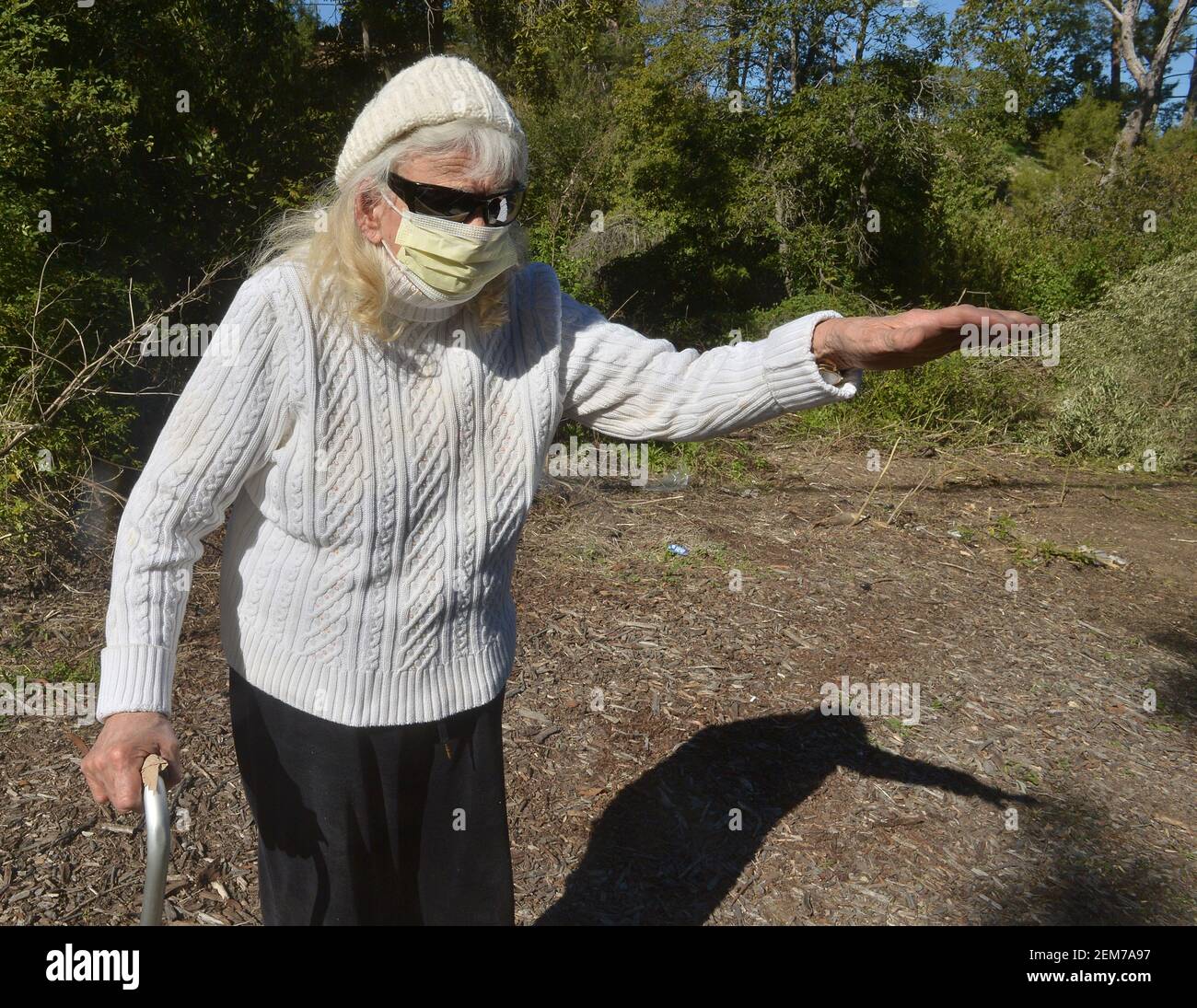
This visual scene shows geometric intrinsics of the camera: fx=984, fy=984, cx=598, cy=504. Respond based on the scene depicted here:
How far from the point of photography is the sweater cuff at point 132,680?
4.94ft

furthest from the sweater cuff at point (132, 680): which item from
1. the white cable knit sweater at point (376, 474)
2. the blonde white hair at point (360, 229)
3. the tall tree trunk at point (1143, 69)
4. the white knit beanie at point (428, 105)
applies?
the tall tree trunk at point (1143, 69)

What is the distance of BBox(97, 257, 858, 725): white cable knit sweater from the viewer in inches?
60.4

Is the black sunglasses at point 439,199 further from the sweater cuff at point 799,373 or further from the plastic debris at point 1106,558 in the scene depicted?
the plastic debris at point 1106,558

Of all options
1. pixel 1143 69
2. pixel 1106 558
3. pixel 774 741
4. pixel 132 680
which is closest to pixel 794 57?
pixel 1106 558

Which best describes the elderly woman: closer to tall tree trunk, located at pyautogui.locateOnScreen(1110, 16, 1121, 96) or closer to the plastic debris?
the plastic debris

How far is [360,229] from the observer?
165 centimetres

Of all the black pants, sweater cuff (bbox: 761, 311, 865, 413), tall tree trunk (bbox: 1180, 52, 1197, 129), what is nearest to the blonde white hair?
sweater cuff (bbox: 761, 311, 865, 413)

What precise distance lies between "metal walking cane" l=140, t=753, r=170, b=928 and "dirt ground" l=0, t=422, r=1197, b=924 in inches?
61.6

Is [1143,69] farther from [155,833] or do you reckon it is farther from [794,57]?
[155,833]

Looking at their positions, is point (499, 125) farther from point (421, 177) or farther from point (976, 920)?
point (976, 920)

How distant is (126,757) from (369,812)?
47 cm

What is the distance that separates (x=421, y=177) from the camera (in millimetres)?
1631

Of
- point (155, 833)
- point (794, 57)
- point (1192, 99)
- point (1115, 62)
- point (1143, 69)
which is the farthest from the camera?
point (1115, 62)

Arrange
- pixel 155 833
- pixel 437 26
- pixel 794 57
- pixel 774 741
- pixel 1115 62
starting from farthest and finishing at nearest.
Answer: pixel 1115 62 → pixel 794 57 → pixel 437 26 → pixel 774 741 → pixel 155 833
